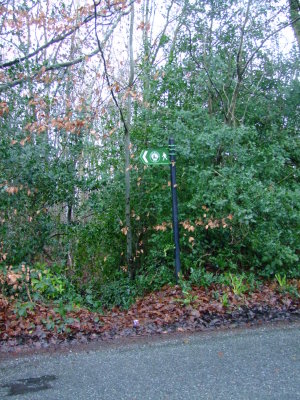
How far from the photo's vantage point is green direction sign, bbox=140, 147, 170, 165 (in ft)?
22.7

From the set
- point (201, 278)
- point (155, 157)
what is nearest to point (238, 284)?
point (201, 278)

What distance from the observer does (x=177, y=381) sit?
13.7ft

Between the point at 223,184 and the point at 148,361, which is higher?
the point at 223,184

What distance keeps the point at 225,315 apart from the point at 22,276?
3.16m

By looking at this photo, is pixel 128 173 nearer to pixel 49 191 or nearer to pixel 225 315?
pixel 49 191

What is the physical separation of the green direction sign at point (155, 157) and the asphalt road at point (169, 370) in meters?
2.77

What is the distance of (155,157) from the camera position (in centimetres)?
698

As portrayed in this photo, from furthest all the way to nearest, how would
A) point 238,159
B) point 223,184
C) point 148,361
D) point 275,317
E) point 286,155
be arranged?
point 286,155, point 238,159, point 223,184, point 275,317, point 148,361

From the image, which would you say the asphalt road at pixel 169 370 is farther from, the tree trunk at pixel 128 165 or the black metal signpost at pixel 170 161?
the tree trunk at pixel 128 165

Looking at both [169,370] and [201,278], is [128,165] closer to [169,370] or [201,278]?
[201,278]

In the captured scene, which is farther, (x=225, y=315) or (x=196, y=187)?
(x=196, y=187)

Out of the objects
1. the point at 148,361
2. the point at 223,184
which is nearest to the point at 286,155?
the point at 223,184

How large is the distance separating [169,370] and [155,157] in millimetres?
3519

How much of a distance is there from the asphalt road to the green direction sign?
2.77 meters
